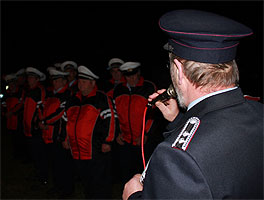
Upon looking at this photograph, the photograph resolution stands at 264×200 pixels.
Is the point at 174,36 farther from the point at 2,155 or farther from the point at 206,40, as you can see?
the point at 2,155

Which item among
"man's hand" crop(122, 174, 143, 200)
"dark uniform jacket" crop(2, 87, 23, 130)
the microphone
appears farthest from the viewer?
"dark uniform jacket" crop(2, 87, 23, 130)

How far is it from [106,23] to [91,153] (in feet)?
34.3

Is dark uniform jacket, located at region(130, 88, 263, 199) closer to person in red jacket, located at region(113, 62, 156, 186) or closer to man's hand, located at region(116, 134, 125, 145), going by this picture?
person in red jacket, located at region(113, 62, 156, 186)

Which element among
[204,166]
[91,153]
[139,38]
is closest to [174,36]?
[204,166]

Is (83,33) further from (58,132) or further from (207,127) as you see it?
(207,127)

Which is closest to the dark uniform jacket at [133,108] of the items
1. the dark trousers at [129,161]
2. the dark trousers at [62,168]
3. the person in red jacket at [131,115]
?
the person in red jacket at [131,115]

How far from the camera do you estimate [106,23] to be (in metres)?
12.5

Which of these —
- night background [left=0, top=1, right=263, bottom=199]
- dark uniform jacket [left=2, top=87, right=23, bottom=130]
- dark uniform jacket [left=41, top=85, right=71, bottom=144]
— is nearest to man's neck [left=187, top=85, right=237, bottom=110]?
dark uniform jacket [left=41, top=85, right=71, bottom=144]

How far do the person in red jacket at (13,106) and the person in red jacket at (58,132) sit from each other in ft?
5.70

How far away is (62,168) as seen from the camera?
13.3 ft

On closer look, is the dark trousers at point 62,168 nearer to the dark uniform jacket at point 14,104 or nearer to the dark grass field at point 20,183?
the dark grass field at point 20,183

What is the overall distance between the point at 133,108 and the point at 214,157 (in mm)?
2929

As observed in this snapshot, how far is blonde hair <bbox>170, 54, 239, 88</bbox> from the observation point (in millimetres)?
1108

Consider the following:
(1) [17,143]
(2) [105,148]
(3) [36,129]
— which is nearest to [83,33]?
(1) [17,143]
